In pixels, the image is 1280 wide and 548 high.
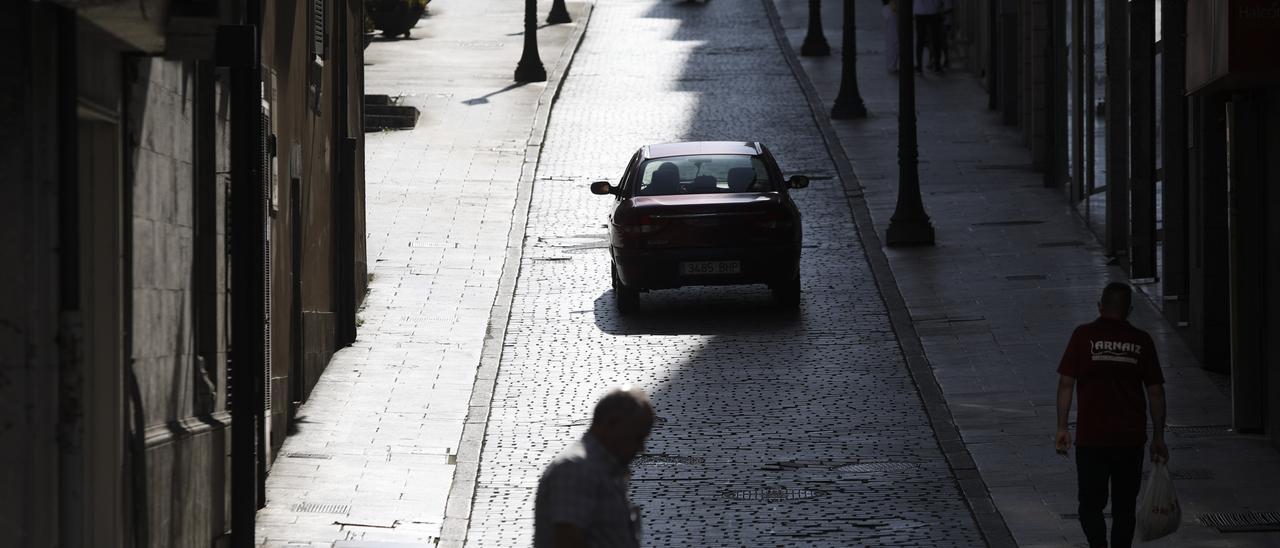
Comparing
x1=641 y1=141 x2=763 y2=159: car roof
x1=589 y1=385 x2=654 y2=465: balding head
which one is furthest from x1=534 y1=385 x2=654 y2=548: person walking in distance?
x1=641 y1=141 x2=763 y2=159: car roof

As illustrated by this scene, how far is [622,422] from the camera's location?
247 inches

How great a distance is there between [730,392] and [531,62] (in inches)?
777

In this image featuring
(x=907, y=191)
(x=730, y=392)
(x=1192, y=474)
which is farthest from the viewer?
(x=907, y=191)

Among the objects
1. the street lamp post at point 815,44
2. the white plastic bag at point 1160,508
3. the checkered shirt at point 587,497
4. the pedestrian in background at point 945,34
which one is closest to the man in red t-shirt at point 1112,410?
the white plastic bag at point 1160,508

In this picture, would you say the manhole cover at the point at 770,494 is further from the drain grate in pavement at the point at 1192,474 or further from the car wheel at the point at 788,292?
the car wheel at the point at 788,292

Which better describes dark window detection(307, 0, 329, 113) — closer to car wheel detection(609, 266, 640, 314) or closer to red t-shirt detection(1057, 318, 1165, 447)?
car wheel detection(609, 266, 640, 314)

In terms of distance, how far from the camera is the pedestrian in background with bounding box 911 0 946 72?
115 ft

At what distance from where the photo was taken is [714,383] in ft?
53.4

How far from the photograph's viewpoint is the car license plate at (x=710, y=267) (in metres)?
18.6

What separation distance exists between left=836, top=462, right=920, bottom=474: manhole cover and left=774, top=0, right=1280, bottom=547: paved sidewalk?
0.49 metres

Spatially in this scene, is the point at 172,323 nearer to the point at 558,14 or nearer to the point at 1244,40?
the point at 1244,40

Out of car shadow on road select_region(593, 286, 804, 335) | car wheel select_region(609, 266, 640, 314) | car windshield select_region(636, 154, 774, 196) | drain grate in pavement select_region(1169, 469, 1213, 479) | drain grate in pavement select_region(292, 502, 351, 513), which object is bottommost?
drain grate in pavement select_region(292, 502, 351, 513)

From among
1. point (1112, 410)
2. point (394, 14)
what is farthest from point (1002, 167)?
point (1112, 410)

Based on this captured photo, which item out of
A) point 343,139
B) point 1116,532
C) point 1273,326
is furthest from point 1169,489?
point 343,139
